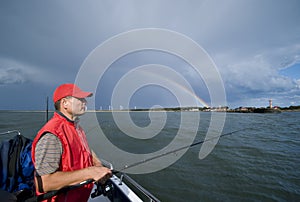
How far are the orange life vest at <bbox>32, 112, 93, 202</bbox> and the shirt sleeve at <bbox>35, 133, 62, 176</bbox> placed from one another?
0.06 metres

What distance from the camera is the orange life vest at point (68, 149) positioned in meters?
1.23

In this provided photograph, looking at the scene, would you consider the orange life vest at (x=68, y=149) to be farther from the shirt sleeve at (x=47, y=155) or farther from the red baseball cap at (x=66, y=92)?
the red baseball cap at (x=66, y=92)

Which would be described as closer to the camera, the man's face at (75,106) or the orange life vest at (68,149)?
the orange life vest at (68,149)

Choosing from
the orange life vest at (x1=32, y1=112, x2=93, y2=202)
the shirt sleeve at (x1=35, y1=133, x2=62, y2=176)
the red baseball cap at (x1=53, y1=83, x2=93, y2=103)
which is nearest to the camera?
the shirt sleeve at (x1=35, y1=133, x2=62, y2=176)

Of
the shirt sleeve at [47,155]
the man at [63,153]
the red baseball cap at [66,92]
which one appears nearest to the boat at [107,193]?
the man at [63,153]

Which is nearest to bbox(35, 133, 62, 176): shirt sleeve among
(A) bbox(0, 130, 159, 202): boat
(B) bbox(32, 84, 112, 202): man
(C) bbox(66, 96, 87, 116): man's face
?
(B) bbox(32, 84, 112, 202): man

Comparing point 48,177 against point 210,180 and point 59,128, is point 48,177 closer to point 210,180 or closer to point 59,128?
point 59,128

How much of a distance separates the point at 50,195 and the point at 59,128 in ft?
1.82

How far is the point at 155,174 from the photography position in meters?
4.70

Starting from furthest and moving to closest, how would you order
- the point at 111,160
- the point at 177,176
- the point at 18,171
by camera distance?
1. the point at 111,160
2. the point at 177,176
3. the point at 18,171

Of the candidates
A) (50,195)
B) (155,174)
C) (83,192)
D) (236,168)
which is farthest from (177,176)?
(50,195)

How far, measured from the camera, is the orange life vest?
1229mm

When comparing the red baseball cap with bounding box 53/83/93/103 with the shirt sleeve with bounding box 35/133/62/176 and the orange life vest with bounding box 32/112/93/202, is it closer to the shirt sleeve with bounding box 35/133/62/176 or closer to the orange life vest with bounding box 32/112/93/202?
the orange life vest with bounding box 32/112/93/202

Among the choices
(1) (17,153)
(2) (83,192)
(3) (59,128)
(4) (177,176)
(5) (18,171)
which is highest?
(3) (59,128)
